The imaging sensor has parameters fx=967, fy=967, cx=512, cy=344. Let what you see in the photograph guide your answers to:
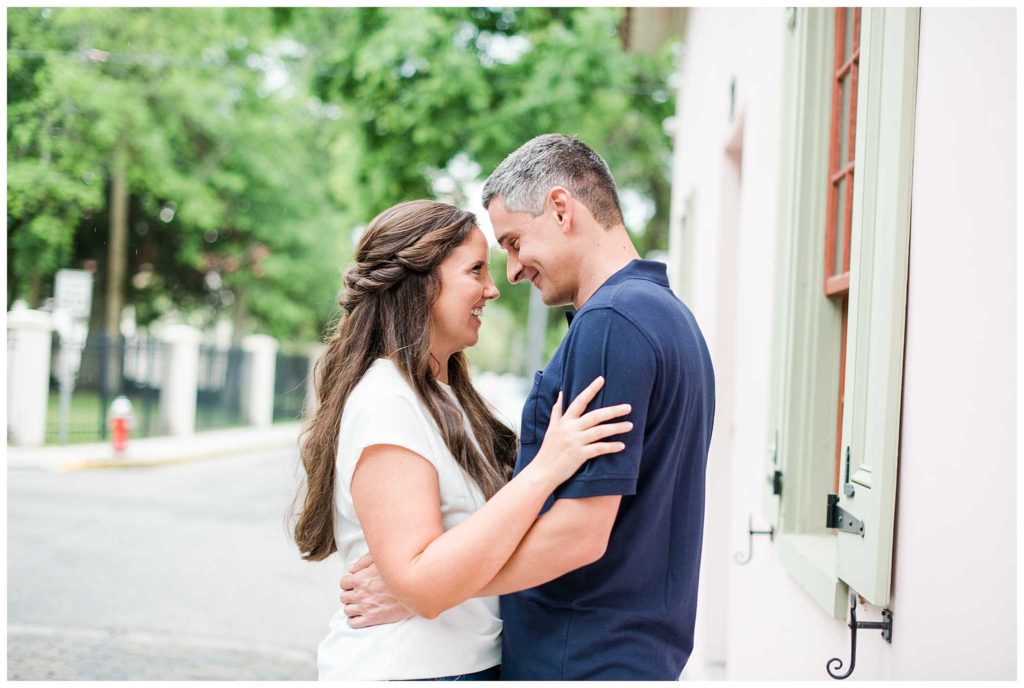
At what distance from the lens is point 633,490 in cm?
174

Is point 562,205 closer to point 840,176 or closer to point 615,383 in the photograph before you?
point 615,383

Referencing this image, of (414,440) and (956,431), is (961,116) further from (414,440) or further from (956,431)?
(414,440)

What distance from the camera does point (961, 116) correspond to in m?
1.86

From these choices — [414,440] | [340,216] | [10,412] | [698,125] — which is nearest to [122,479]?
[10,412]

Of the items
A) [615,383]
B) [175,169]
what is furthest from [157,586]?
[175,169]

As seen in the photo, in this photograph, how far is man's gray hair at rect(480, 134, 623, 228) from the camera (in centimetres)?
203

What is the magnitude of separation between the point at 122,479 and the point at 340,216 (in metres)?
15.8

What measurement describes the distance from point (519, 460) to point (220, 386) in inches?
898

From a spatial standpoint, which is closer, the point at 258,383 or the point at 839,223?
the point at 839,223

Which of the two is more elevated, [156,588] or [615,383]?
[615,383]

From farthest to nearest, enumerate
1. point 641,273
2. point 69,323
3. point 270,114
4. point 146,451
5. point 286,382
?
point 286,382 → point 270,114 → point 69,323 → point 146,451 → point 641,273

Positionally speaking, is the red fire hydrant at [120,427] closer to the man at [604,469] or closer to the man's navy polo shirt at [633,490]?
the man at [604,469]

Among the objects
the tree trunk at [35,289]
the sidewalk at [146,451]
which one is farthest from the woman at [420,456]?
the tree trunk at [35,289]

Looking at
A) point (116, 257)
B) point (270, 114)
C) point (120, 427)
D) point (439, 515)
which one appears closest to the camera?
point (439, 515)
